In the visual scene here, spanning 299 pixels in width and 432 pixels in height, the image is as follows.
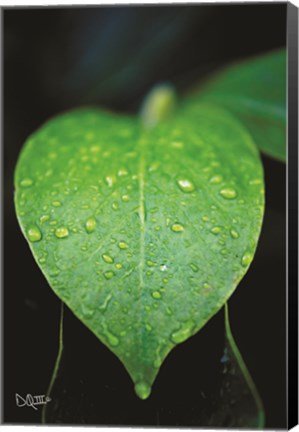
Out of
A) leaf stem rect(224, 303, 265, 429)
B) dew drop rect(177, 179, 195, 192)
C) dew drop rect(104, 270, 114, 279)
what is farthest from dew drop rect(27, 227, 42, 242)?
leaf stem rect(224, 303, 265, 429)

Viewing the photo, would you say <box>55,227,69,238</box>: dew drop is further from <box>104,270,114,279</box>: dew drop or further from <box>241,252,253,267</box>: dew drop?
<box>241,252,253,267</box>: dew drop

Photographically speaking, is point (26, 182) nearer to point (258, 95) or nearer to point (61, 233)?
point (61, 233)

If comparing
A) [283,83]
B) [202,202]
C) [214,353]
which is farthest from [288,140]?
[214,353]
